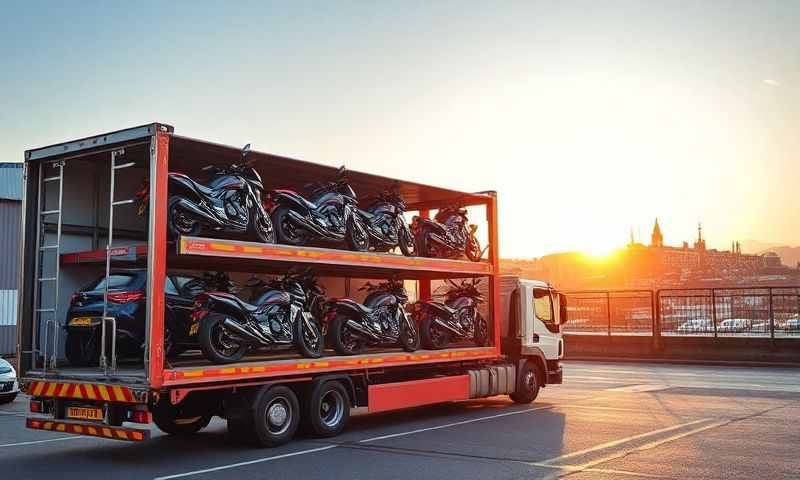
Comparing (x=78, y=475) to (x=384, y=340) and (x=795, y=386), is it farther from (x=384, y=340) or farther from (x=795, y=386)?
(x=795, y=386)

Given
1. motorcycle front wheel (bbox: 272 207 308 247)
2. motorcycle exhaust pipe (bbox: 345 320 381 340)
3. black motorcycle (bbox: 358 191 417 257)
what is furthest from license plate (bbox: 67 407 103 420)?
black motorcycle (bbox: 358 191 417 257)

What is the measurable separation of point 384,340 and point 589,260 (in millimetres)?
111126

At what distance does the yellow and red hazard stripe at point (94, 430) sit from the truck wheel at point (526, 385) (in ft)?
26.7

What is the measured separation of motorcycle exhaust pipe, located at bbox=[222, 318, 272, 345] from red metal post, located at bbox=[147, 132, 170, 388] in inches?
40.7

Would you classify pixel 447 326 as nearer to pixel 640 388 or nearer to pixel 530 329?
pixel 530 329

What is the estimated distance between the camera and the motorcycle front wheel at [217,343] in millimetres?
9680

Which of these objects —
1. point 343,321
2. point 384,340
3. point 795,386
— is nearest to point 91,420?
point 343,321

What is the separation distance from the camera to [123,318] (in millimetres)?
9711

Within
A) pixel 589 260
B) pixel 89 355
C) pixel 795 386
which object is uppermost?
pixel 589 260

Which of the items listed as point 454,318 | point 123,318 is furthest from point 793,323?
point 123,318

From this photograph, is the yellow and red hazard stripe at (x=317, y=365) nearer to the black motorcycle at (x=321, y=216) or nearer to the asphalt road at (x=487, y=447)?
the asphalt road at (x=487, y=447)

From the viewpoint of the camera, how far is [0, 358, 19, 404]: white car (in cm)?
1501

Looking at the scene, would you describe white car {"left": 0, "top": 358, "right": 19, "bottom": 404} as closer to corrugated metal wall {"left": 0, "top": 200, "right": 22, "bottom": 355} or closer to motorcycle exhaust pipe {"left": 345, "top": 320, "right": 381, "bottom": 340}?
corrugated metal wall {"left": 0, "top": 200, "right": 22, "bottom": 355}

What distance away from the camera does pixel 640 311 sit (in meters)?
31.3
